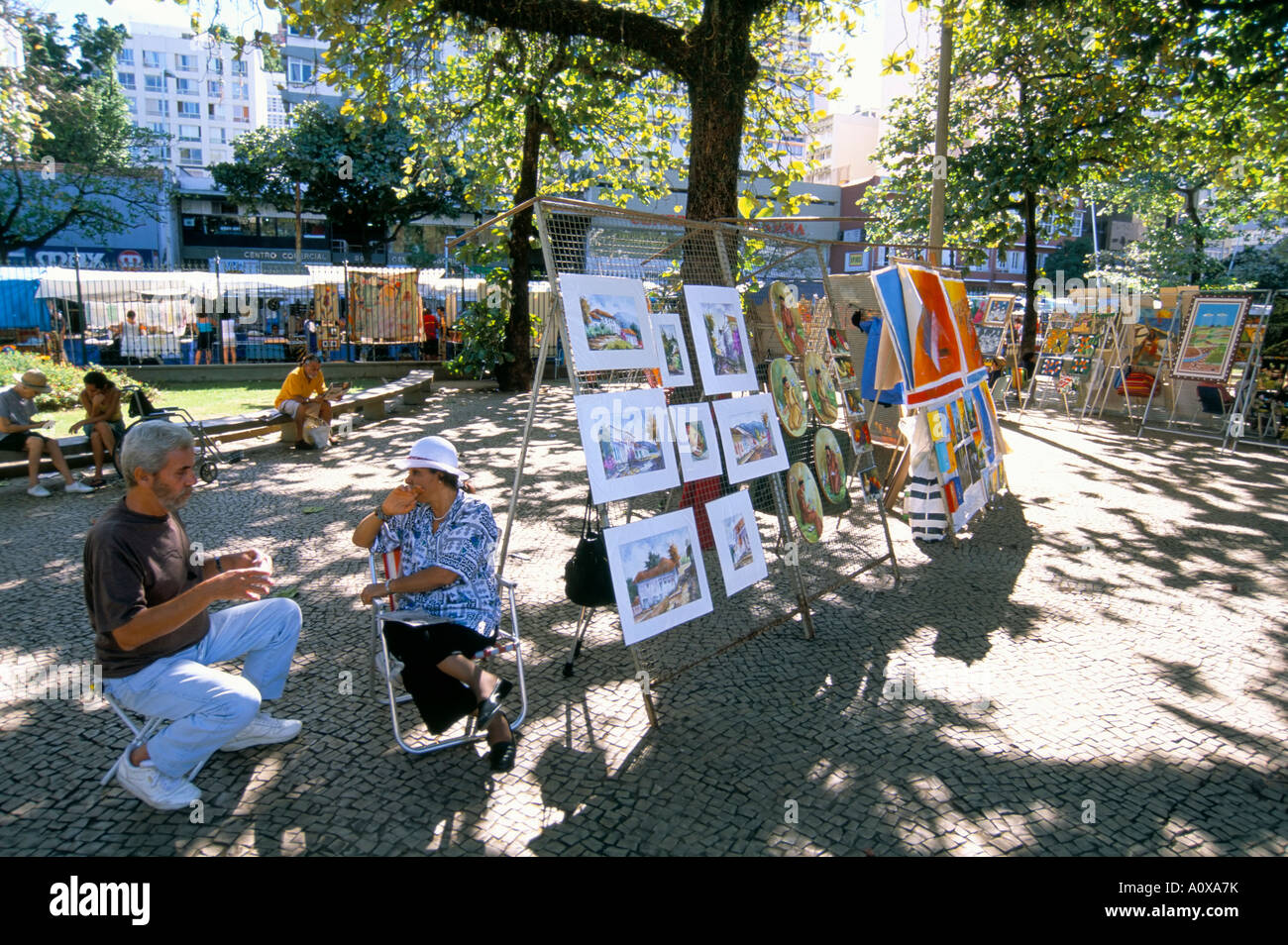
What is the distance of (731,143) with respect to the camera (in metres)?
5.94

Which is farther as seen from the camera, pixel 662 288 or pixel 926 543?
pixel 926 543

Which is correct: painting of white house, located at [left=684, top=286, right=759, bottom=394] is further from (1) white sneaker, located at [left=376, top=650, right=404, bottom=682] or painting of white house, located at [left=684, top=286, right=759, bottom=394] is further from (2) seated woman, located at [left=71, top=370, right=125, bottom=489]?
(2) seated woman, located at [left=71, top=370, right=125, bottom=489]

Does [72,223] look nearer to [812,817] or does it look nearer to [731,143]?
[731,143]

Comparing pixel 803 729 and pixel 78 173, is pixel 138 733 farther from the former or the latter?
pixel 78 173

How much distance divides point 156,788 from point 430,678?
977 mm

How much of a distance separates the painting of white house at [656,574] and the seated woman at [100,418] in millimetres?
6461

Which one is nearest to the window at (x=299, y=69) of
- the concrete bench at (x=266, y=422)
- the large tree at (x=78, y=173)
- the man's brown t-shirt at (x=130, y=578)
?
the large tree at (x=78, y=173)

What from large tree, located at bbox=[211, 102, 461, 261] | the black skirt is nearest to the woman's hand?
the black skirt

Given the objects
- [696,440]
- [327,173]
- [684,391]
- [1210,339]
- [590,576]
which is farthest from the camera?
[327,173]

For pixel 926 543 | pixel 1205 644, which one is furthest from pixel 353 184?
pixel 1205 644

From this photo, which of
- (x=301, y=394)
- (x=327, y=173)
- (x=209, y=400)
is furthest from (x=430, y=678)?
(x=327, y=173)

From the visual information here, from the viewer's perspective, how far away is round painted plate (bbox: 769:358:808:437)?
4410 millimetres

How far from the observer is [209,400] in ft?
43.4

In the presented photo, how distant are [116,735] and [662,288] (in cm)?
335
